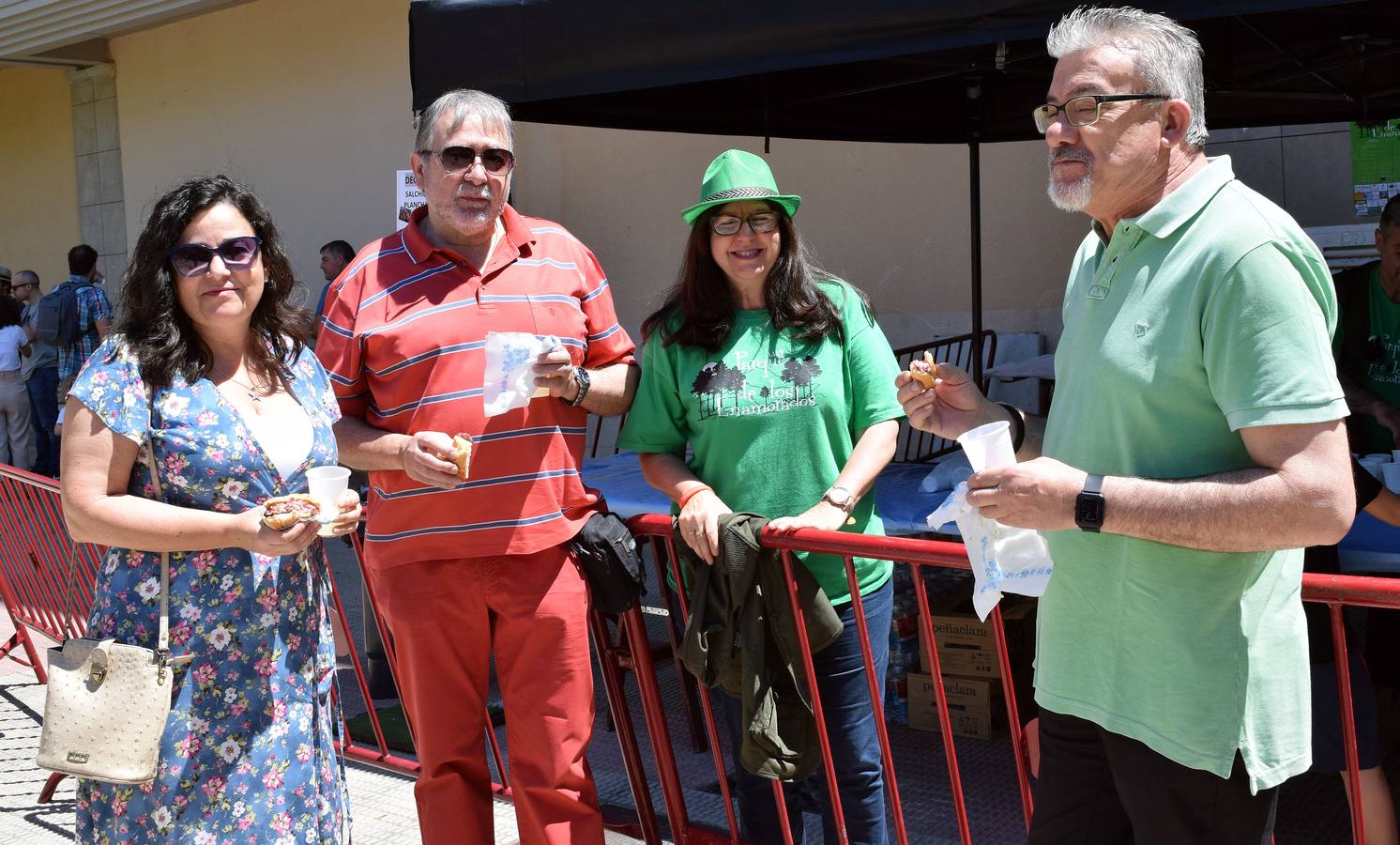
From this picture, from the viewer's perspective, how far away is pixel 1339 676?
2318 millimetres

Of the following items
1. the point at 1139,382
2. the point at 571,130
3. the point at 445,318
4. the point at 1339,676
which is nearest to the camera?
the point at 1139,382

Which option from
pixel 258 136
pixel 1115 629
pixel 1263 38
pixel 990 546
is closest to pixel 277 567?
pixel 990 546

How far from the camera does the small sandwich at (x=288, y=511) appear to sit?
2562 mm

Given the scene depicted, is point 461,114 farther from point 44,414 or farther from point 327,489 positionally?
point 44,414

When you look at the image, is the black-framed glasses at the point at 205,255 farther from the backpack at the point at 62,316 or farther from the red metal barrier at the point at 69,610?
the backpack at the point at 62,316

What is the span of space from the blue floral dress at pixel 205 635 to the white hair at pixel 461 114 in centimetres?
85

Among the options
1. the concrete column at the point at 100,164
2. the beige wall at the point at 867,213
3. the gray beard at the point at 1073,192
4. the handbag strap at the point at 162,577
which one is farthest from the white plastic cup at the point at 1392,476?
the concrete column at the point at 100,164

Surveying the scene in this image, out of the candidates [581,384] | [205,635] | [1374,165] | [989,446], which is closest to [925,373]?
[989,446]

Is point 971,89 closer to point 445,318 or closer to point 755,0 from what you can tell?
point 755,0

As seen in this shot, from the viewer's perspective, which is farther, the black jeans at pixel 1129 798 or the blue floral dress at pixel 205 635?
the blue floral dress at pixel 205 635

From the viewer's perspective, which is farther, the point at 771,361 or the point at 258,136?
the point at 258,136

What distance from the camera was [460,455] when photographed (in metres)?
2.87

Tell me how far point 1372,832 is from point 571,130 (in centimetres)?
836

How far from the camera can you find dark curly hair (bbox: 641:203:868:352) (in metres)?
3.15
